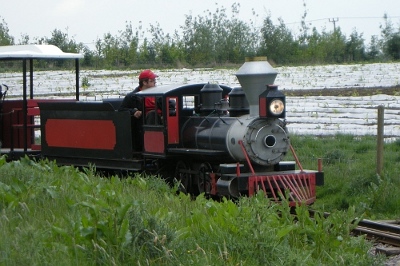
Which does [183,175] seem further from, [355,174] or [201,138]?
[355,174]

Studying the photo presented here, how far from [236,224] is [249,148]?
16.1ft

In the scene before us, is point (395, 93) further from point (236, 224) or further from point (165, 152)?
point (236, 224)

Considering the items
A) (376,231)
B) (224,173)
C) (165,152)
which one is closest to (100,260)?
(376,231)

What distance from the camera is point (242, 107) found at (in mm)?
13188

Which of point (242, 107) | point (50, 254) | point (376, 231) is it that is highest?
point (242, 107)

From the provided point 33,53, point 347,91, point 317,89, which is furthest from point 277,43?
point 33,53

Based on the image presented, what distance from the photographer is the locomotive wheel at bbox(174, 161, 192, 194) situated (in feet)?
44.7

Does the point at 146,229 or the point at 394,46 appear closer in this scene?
the point at 146,229

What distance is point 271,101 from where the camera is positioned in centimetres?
1226

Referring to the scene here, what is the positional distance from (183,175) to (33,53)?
490 cm

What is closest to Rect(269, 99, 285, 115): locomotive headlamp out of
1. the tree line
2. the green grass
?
the green grass

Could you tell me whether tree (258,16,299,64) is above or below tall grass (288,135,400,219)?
above

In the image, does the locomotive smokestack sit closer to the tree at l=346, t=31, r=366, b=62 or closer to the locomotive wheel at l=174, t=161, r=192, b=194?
the locomotive wheel at l=174, t=161, r=192, b=194

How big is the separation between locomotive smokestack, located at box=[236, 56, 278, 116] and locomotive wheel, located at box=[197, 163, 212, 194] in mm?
1219
